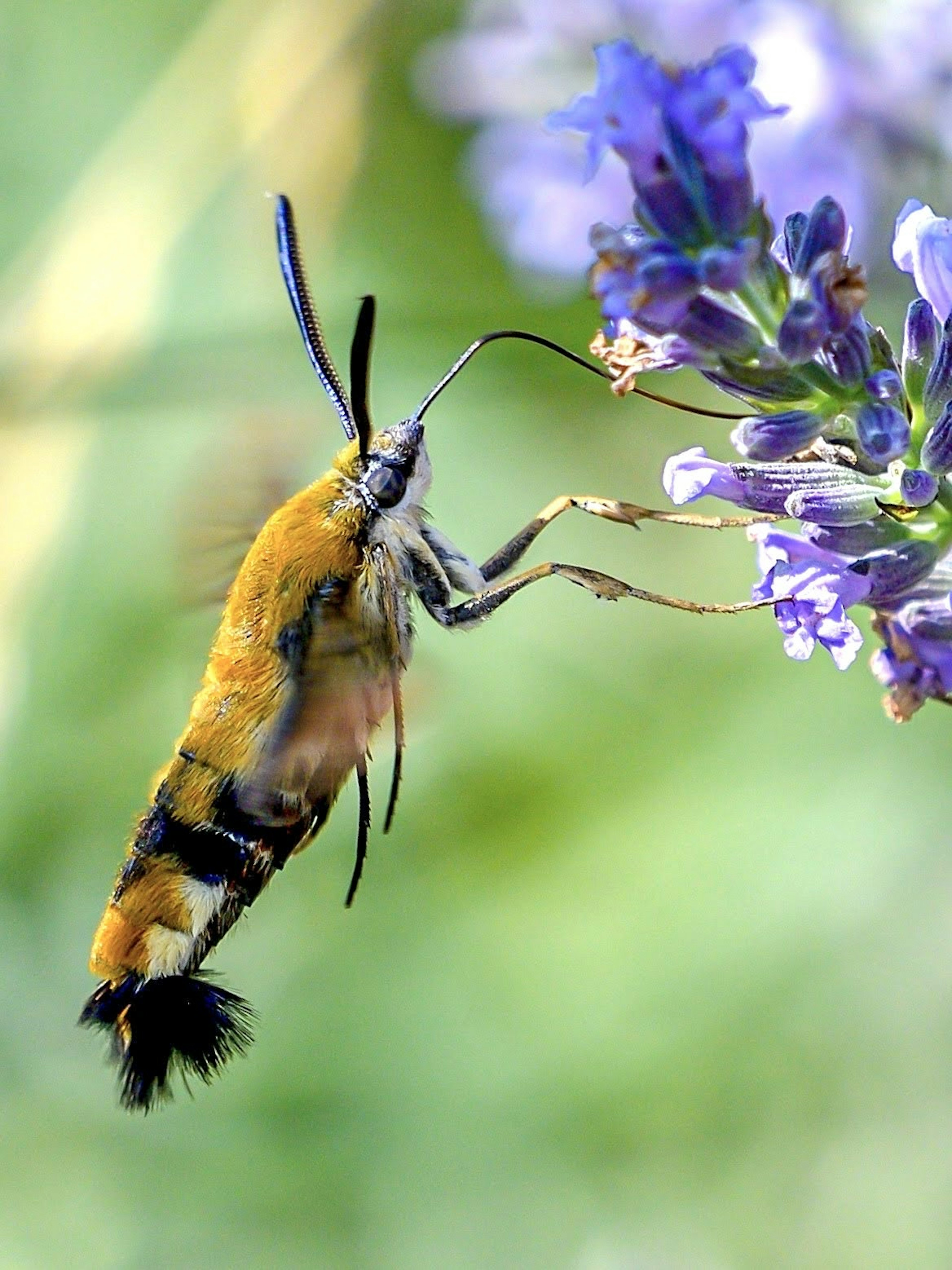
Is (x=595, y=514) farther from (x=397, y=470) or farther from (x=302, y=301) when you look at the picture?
(x=302, y=301)

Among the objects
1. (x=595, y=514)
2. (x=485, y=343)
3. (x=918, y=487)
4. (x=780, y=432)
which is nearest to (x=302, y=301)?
(x=485, y=343)

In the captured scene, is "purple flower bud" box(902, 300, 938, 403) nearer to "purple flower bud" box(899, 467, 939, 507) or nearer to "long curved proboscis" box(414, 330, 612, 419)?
"purple flower bud" box(899, 467, 939, 507)

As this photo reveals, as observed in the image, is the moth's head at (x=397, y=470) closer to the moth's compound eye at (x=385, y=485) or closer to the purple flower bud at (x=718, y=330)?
the moth's compound eye at (x=385, y=485)

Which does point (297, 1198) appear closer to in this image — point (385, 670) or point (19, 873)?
point (19, 873)

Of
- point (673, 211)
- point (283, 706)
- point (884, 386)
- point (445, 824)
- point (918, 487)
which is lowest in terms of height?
point (445, 824)

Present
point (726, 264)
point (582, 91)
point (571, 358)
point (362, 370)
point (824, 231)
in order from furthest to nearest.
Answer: point (582, 91)
point (571, 358)
point (362, 370)
point (824, 231)
point (726, 264)

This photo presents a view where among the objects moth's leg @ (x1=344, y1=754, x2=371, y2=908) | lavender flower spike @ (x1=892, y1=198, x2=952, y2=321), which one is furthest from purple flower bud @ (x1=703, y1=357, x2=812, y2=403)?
moth's leg @ (x1=344, y1=754, x2=371, y2=908)

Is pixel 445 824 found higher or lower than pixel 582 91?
lower
